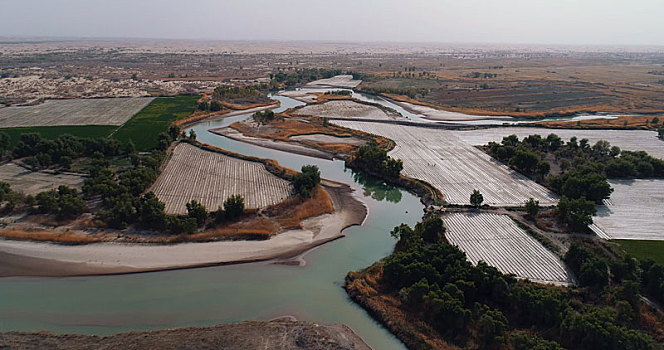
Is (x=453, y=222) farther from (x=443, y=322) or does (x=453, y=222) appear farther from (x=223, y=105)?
(x=223, y=105)

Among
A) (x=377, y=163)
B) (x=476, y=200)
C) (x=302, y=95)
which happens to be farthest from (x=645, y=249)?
(x=302, y=95)

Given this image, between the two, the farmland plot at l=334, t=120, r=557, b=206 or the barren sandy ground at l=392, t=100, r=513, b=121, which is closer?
the farmland plot at l=334, t=120, r=557, b=206

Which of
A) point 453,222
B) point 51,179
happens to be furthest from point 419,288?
point 51,179

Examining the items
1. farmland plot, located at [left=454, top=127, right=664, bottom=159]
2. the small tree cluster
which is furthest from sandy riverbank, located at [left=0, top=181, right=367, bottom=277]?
farmland plot, located at [left=454, top=127, right=664, bottom=159]

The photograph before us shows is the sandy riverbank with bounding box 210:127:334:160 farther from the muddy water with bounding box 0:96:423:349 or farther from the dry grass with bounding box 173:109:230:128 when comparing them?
the muddy water with bounding box 0:96:423:349

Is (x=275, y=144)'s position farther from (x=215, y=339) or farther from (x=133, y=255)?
(x=215, y=339)

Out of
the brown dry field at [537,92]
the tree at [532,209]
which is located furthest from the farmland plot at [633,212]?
the brown dry field at [537,92]

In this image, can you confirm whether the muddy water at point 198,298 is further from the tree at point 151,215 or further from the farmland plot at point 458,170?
the farmland plot at point 458,170
